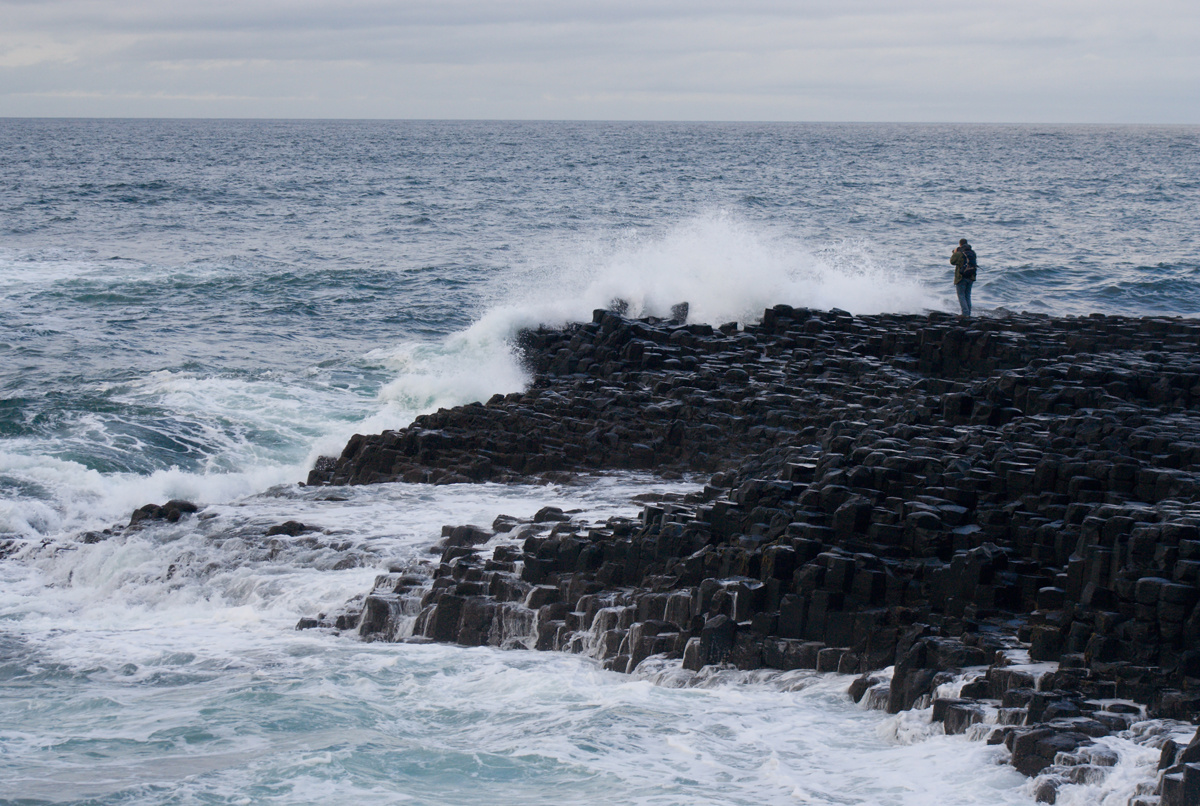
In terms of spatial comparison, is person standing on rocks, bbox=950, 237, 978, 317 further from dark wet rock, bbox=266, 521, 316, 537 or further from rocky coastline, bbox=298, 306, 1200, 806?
dark wet rock, bbox=266, 521, 316, 537

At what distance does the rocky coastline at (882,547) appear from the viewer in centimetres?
797

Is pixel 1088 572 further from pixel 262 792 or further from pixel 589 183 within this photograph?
pixel 589 183

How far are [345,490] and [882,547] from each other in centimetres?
668

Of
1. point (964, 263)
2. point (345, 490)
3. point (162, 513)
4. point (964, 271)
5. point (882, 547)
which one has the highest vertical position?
point (964, 263)

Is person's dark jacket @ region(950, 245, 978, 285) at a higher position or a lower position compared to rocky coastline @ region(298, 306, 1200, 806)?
higher

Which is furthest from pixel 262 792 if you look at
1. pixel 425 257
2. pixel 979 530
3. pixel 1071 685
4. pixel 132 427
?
pixel 425 257

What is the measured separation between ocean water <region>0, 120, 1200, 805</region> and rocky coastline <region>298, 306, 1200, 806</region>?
356 mm

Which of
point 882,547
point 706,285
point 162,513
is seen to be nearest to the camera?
point 882,547

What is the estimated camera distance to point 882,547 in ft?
31.9

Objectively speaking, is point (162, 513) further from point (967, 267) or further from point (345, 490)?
point (967, 267)

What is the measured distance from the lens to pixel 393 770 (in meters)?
7.88

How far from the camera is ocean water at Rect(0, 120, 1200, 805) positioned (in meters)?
7.84

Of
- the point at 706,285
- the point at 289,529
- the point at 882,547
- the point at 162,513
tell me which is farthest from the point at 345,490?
the point at 706,285

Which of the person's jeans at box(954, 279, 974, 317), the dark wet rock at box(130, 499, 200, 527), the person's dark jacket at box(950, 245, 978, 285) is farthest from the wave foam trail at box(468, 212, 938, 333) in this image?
the dark wet rock at box(130, 499, 200, 527)
